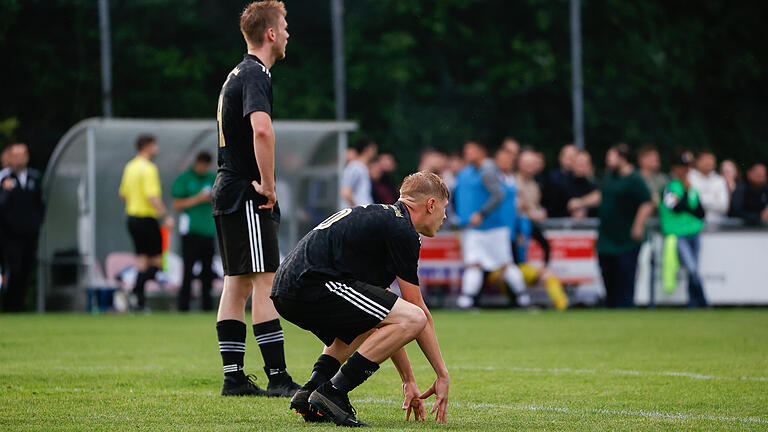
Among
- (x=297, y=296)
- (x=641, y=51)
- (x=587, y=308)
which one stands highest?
(x=641, y=51)

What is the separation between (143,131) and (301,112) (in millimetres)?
5704

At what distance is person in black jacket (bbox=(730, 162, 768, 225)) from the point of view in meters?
17.8

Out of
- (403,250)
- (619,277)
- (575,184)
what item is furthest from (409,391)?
(575,184)

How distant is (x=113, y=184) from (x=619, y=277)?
275 inches

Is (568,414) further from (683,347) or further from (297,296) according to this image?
(683,347)

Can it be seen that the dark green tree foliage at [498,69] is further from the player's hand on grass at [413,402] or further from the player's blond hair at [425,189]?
the player's hand on grass at [413,402]

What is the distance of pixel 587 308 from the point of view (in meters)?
17.3

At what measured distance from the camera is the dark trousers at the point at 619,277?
52.6 feet

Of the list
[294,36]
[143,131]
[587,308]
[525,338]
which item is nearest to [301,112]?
[294,36]

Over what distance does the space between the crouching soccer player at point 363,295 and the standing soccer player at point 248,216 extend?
112 centimetres

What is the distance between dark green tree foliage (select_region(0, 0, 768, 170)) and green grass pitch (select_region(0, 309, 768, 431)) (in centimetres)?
993

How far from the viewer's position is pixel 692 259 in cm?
1645

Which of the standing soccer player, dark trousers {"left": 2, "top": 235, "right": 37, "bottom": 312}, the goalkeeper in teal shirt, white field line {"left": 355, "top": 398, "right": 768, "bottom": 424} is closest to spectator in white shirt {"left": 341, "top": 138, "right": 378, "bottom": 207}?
the goalkeeper in teal shirt

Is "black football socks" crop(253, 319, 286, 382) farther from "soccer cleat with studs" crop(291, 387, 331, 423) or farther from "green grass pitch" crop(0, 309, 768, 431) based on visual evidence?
"soccer cleat with studs" crop(291, 387, 331, 423)
